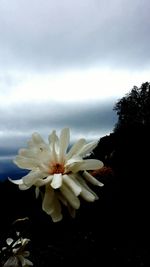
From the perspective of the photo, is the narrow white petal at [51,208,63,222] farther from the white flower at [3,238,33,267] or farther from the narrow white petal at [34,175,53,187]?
the white flower at [3,238,33,267]

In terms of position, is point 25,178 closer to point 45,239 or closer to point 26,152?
point 26,152

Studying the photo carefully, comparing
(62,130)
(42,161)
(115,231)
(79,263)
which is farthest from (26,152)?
(115,231)

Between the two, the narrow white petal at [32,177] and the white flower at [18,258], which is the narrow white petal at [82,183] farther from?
the white flower at [18,258]

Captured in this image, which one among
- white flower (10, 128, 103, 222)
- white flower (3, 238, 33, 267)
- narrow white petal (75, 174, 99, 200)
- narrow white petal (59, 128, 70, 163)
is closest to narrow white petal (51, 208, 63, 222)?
white flower (10, 128, 103, 222)

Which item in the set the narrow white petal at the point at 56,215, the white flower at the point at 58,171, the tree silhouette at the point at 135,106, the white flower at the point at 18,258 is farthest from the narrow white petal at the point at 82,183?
the tree silhouette at the point at 135,106

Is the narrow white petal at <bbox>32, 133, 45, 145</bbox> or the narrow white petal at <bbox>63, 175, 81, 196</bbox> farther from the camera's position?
the narrow white petal at <bbox>32, 133, 45, 145</bbox>
